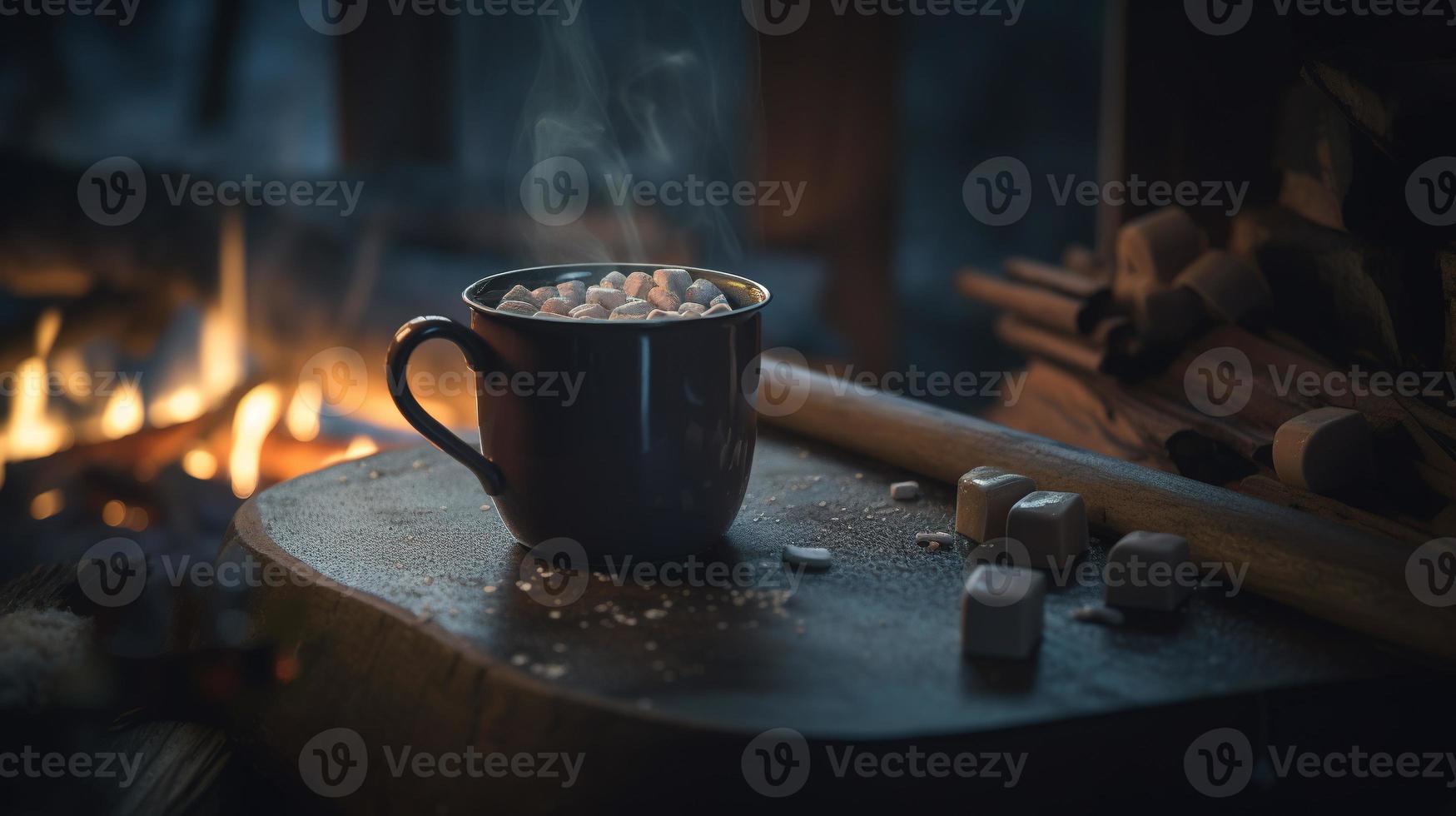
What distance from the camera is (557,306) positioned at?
4.14ft

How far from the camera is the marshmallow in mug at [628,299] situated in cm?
123

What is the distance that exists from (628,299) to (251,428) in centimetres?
170

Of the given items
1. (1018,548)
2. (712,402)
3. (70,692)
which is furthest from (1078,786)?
(70,692)

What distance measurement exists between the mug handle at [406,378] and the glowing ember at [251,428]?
145cm

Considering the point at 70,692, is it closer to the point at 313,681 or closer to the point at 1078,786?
the point at 313,681

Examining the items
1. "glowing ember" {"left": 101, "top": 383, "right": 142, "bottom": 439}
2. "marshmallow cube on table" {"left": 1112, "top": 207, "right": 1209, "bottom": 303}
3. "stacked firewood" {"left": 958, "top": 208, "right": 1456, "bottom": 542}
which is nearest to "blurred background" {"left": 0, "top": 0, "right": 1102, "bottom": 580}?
"glowing ember" {"left": 101, "top": 383, "right": 142, "bottom": 439}

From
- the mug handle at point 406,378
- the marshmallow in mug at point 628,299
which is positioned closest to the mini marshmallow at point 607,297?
the marshmallow in mug at point 628,299

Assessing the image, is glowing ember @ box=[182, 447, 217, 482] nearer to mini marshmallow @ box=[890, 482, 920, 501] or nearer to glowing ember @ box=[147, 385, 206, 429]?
glowing ember @ box=[147, 385, 206, 429]

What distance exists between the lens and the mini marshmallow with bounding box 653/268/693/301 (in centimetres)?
131

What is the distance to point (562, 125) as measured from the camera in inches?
127

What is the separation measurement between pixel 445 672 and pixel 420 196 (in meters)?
2.51

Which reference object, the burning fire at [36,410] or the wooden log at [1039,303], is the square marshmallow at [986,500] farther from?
the burning fire at [36,410]

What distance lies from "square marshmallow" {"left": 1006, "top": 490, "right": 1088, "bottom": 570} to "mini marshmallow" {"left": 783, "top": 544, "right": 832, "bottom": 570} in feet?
0.62

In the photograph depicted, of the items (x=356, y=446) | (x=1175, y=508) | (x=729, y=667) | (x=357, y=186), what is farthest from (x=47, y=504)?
(x=1175, y=508)
